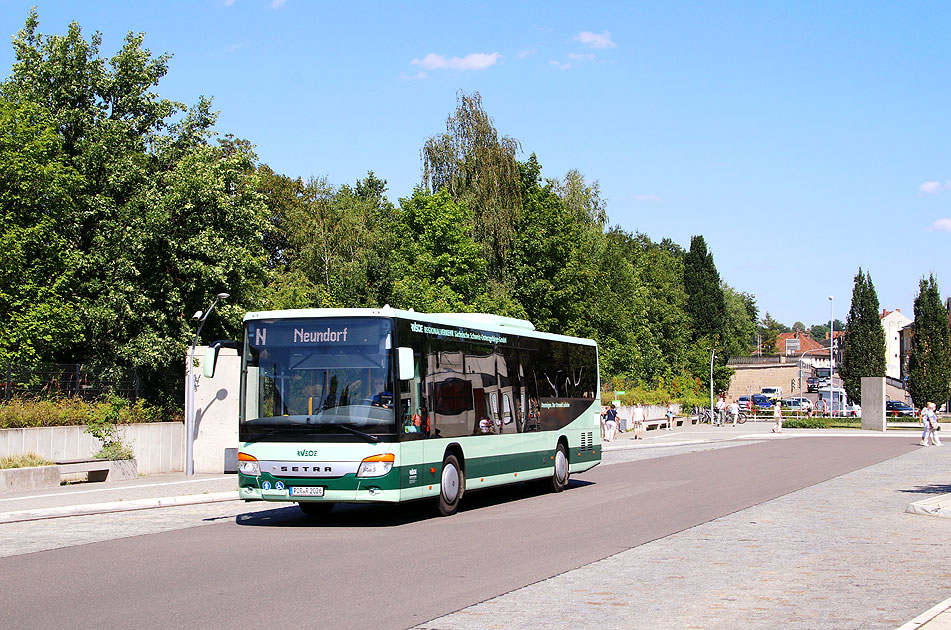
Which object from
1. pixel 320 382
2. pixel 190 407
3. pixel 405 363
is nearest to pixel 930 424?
pixel 190 407

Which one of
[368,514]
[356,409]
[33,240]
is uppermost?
[33,240]

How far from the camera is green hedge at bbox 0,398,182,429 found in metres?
24.0

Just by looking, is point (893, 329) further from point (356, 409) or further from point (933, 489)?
point (356, 409)

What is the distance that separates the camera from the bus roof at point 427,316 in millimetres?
14898

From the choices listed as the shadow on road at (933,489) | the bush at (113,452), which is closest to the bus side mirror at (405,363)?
the shadow on road at (933,489)

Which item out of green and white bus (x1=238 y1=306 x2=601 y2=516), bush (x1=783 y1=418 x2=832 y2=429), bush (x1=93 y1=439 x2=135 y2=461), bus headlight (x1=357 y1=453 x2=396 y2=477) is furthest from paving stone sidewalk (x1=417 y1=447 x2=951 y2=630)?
bush (x1=783 y1=418 x2=832 y2=429)

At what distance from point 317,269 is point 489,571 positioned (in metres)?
49.5

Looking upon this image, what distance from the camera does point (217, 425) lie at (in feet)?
85.6

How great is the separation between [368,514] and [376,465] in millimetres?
2953

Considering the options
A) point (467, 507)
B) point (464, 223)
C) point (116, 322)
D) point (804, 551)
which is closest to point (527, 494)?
point (467, 507)

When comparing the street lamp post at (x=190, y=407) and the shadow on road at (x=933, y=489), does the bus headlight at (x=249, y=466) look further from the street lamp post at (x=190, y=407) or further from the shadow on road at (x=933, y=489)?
the shadow on road at (x=933, y=489)

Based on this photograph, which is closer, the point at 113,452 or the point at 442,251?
the point at 113,452

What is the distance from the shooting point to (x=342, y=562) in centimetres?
1104

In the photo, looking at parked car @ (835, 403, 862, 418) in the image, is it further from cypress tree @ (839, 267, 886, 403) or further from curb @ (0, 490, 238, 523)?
curb @ (0, 490, 238, 523)
